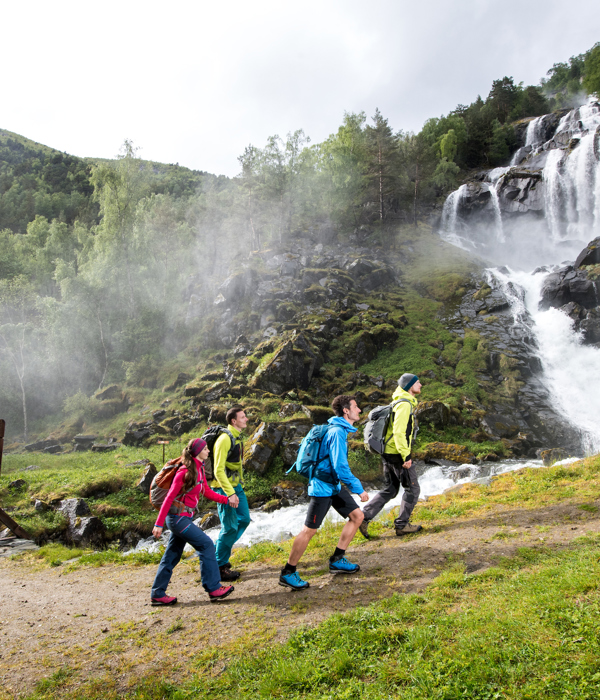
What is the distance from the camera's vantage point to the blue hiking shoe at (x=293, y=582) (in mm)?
5461

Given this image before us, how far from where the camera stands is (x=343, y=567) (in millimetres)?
5816

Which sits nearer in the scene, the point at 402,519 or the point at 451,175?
the point at 402,519

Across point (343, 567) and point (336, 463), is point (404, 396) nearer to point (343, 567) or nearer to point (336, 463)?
point (336, 463)

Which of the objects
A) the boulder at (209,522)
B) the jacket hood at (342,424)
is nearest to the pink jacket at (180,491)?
the jacket hood at (342,424)

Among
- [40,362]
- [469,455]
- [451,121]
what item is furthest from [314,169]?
[469,455]

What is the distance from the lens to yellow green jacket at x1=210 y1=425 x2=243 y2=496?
6086 millimetres

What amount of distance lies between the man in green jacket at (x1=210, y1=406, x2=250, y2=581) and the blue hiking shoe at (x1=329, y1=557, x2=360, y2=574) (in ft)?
5.27

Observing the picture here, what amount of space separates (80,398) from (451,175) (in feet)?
171

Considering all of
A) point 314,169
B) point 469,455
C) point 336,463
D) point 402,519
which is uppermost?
point 314,169

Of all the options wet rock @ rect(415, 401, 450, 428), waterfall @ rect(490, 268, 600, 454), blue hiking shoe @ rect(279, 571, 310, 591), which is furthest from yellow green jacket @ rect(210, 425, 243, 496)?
waterfall @ rect(490, 268, 600, 454)

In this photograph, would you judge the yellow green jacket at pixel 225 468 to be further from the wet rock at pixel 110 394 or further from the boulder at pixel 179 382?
the wet rock at pixel 110 394

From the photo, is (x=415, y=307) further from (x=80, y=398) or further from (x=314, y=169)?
(x=80, y=398)

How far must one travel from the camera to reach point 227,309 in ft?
111

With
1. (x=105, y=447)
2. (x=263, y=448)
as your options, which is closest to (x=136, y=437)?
(x=105, y=447)
